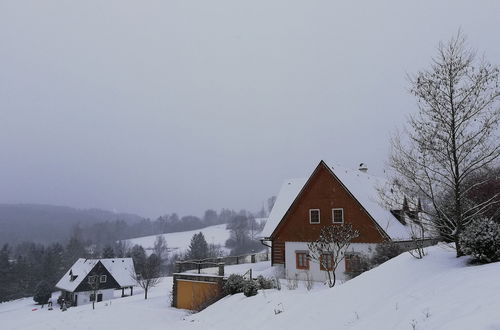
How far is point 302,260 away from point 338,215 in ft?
14.2

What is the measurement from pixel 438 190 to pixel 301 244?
17.0m

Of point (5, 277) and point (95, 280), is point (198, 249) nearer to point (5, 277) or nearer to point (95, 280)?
point (95, 280)

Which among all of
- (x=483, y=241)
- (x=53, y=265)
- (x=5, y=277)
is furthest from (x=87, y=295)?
(x=483, y=241)

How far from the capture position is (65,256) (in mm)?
103688

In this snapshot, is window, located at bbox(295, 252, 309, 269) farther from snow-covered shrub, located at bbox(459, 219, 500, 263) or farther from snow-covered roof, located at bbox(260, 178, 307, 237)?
snow-covered shrub, located at bbox(459, 219, 500, 263)

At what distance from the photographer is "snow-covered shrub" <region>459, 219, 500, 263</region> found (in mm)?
9453

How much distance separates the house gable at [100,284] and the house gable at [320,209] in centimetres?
4361

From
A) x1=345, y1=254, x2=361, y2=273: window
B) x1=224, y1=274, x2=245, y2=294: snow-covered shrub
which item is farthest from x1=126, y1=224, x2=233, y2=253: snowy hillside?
x1=224, y1=274, x2=245, y2=294: snow-covered shrub

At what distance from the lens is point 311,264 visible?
87.5 ft

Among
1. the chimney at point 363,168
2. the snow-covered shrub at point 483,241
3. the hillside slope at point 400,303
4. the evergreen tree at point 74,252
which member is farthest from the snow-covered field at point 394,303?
the evergreen tree at point 74,252

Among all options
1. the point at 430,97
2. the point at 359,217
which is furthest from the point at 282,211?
the point at 430,97

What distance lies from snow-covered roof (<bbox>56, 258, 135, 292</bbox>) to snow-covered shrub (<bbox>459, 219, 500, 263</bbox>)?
60.6 metres

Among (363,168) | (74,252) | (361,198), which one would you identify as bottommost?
(74,252)

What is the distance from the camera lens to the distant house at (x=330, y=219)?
25.4m
